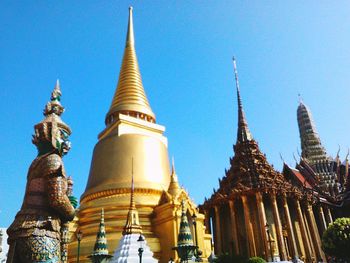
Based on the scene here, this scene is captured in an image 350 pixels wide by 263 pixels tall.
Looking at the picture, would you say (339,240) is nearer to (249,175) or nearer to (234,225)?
(234,225)

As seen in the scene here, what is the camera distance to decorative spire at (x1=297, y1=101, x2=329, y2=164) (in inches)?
1681

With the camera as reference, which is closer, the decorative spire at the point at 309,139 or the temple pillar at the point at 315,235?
the temple pillar at the point at 315,235

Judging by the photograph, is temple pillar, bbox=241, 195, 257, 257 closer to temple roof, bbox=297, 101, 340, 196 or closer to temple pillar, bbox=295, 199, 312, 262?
temple pillar, bbox=295, 199, 312, 262

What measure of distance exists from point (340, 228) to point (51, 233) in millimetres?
19598

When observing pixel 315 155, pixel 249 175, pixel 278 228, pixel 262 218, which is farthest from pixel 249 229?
pixel 315 155

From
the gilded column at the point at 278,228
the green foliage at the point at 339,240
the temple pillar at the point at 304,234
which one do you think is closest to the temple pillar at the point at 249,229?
the gilded column at the point at 278,228

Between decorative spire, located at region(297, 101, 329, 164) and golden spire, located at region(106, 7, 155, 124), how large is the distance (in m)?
23.2

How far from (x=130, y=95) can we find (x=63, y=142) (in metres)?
23.9

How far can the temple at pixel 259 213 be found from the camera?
25.4m

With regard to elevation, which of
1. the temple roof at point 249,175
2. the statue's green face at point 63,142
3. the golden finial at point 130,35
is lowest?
the statue's green face at point 63,142

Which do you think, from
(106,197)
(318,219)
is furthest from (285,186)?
(106,197)

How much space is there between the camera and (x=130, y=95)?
1200 inches

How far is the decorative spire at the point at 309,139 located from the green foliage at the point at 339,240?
22072 millimetres

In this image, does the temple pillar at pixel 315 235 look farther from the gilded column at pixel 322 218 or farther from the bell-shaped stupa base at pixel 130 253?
the bell-shaped stupa base at pixel 130 253
